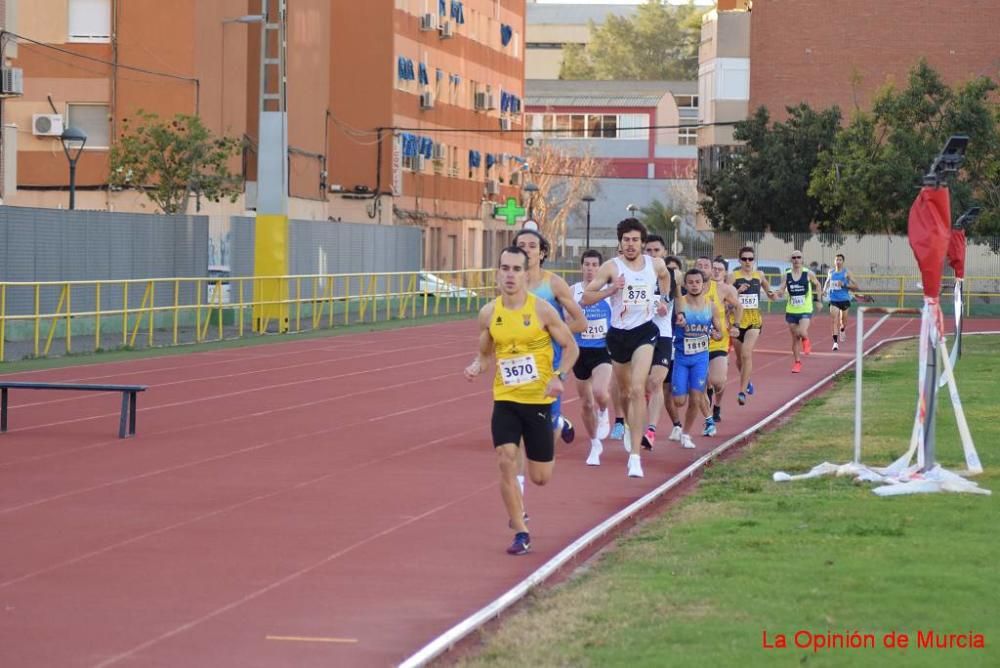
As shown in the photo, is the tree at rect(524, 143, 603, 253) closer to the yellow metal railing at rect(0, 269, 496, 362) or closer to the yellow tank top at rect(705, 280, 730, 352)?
the yellow metal railing at rect(0, 269, 496, 362)

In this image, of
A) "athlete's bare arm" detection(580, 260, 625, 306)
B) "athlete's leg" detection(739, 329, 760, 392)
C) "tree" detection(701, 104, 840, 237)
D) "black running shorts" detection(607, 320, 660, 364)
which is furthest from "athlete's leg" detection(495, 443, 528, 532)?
"tree" detection(701, 104, 840, 237)

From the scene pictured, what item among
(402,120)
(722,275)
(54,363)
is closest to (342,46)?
(402,120)

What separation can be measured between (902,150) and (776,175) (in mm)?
6455

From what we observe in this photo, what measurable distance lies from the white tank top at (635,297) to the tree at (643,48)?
435ft

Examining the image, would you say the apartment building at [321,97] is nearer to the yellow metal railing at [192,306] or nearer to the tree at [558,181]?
the yellow metal railing at [192,306]

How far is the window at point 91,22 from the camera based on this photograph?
181ft

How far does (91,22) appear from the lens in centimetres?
5516

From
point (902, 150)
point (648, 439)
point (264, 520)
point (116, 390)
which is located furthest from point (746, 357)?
point (902, 150)

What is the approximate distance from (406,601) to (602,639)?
1537 mm

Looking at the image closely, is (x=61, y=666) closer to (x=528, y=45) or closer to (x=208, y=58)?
(x=208, y=58)

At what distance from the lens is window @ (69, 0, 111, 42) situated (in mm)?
55125

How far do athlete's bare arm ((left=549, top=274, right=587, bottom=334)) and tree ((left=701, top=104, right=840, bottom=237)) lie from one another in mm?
54715

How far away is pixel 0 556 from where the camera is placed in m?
10.8

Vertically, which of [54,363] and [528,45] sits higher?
[528,45]
